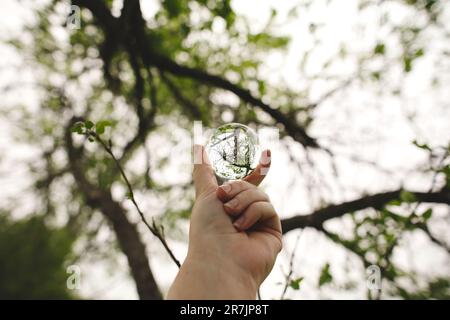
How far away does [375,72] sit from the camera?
4434 mm

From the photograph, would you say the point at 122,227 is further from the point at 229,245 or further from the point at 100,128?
the point at 229,245

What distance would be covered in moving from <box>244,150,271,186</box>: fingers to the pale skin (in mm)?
257

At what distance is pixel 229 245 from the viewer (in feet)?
4.69

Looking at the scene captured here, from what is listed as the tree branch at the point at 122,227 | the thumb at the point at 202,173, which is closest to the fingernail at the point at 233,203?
the thumb at the point at 202,173

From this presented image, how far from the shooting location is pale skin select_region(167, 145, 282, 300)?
131 centimetres

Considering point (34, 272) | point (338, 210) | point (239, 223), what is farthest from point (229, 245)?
point (34, 272)

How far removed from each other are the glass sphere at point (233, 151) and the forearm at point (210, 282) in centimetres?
53

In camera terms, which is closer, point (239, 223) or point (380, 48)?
point (239, 223)

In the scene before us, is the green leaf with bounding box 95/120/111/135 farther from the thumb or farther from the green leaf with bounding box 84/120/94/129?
the thumb

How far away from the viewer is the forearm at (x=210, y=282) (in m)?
1.28

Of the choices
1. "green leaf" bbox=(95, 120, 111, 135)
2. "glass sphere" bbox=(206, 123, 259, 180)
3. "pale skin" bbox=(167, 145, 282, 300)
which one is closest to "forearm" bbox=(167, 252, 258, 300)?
"pale skin" bbox=(167, 145, 282, 300)

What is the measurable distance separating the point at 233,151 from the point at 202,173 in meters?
0.21
